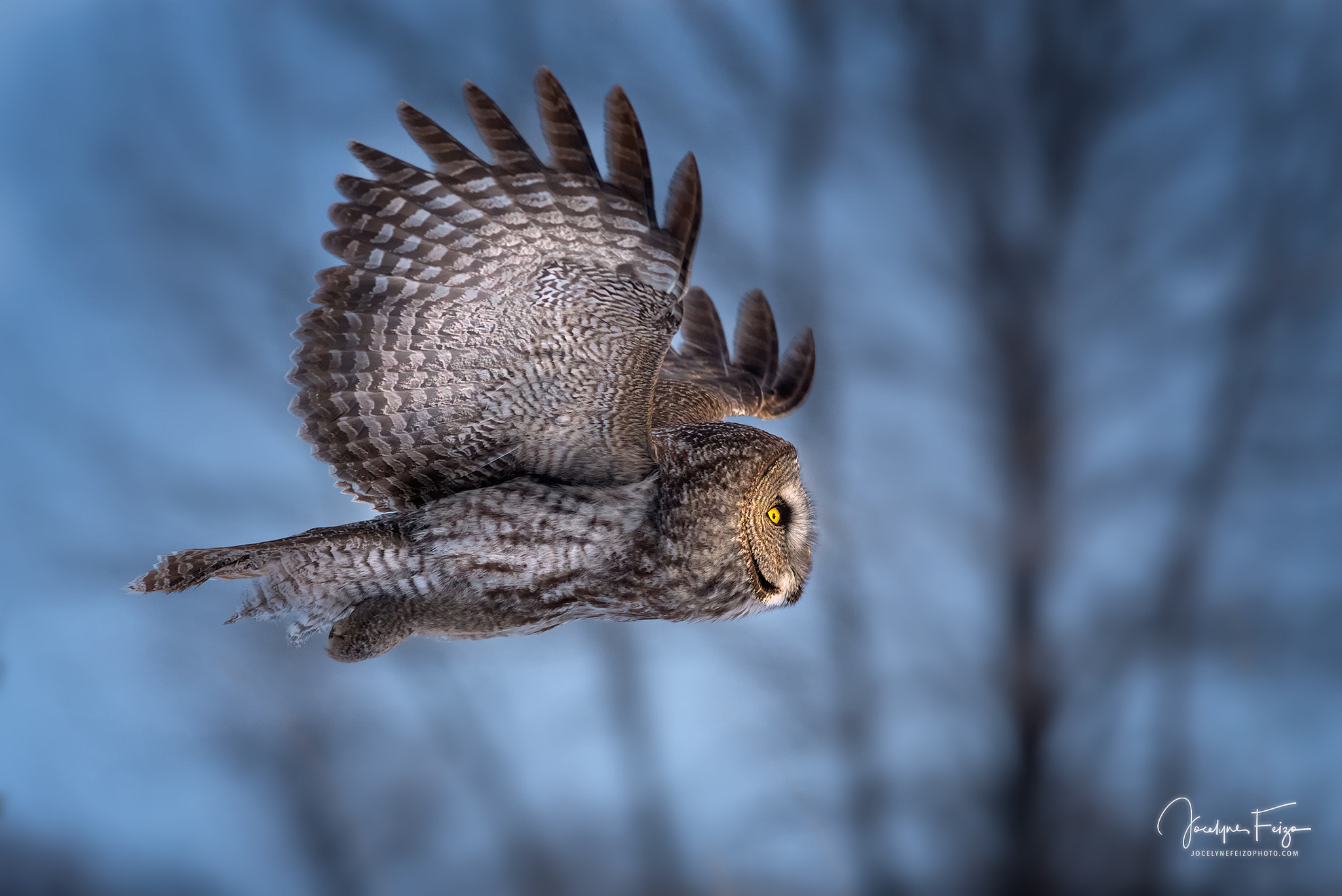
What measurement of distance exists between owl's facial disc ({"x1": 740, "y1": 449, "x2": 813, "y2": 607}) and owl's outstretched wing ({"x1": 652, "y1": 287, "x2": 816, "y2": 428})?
44cm

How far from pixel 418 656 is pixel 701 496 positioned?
170cm

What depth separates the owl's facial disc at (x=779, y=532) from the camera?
1.77m

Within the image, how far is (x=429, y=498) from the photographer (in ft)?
5.84

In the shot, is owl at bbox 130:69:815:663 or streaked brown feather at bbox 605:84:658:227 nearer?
streaked brown feather at bbox 605:84:658:227

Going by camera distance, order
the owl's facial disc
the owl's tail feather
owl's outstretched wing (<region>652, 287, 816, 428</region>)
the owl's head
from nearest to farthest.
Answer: the owl's tail feather, the owl's head, the owl's facial disc, owl's outstretched wing (<region>652, 287, 816, 428</region>)

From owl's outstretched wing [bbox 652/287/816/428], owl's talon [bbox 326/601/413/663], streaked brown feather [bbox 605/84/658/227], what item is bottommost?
owl's talon [bbox 326/601/413/663]

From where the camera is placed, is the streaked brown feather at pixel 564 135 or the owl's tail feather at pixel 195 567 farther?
the owl's tail feather at pixel 195 567

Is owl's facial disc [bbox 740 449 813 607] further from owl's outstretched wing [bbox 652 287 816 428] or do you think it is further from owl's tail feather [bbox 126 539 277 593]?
owl's tail feather [bbox 126 539 277 593]
